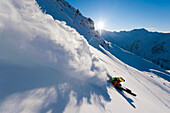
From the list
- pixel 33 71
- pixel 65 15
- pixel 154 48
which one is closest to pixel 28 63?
pixel 33 71

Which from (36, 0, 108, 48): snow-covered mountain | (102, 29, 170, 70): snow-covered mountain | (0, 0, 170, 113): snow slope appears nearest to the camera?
(0, 0, 170, 113): snow slope

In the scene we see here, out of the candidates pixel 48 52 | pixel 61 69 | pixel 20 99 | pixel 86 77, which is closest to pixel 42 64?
pixel 48 52

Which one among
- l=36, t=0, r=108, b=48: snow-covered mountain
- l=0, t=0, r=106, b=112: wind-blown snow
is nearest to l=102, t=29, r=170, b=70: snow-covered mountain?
l=36, t=0, r=108, b=48: snow-covered mountain

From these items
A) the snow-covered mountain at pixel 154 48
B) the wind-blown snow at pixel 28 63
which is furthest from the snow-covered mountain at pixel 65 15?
the snow-covered mountain at pixel 154 48

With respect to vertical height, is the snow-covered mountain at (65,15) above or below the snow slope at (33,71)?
above

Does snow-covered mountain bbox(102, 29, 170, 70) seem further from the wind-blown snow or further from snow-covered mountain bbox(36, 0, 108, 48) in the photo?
the wind-blown snow

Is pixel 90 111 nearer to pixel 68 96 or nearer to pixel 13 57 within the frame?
pixel 68 96

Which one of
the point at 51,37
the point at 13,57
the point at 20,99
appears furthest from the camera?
the point at 51,37

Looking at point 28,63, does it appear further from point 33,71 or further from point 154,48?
point 154,48

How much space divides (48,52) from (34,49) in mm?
357

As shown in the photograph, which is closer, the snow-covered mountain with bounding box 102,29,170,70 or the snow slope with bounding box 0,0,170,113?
the snow slope with bounding box 0,0,170,113

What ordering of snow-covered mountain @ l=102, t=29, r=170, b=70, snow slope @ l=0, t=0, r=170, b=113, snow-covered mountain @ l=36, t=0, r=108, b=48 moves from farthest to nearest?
snow-covered mountain @ l=102, t=29, r=170, b=70
snow-covered mountain @ l=36, t=0, r=108, b=48
snow slope @ l=0, t=0, r=170, b=113

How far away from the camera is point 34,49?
222 centimetres

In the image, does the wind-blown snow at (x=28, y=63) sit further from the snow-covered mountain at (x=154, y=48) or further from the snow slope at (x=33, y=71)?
the snow-covered mountain at (x=154, y=48)
